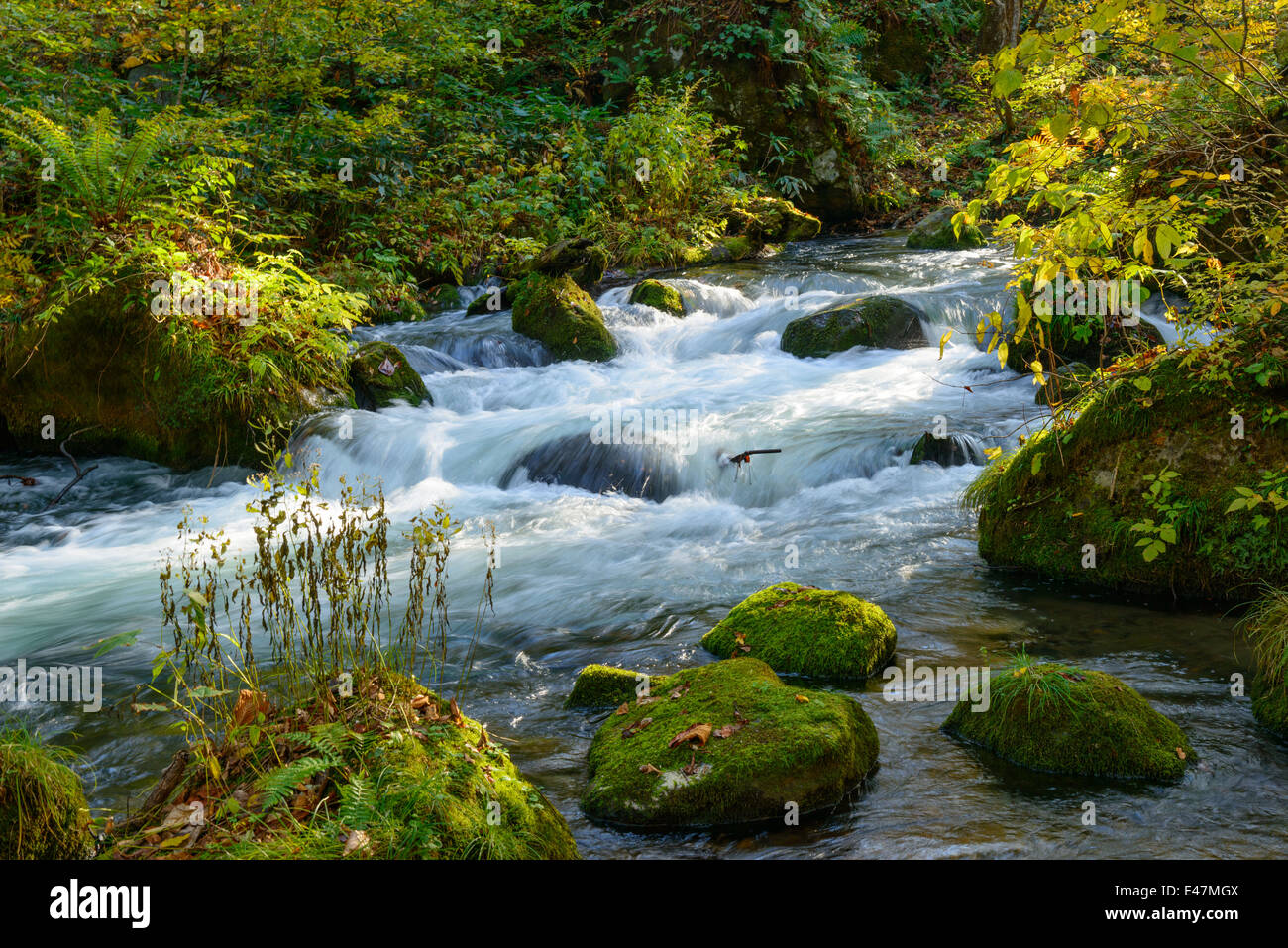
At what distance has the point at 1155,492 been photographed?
243 inches

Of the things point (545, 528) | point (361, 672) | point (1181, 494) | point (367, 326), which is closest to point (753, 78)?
point (367, 326)

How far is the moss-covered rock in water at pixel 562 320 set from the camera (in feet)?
43.7

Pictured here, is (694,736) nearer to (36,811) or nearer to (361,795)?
(361,795)

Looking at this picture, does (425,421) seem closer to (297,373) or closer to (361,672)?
(297,373)

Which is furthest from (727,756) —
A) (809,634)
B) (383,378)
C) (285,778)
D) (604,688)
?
(383,378)

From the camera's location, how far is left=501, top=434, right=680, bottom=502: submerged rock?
952 centimetres

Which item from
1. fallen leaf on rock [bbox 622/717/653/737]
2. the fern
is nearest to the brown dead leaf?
the fern

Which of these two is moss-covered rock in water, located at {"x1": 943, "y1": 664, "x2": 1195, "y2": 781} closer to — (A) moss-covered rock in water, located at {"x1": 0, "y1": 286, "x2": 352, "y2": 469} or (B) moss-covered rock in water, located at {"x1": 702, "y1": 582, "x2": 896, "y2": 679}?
(B) moss-covered rock in water, located at {"x1": 702, "y1": 582, "x2": 896, "y2": 679}

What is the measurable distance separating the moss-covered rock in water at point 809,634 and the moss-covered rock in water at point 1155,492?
5.71 feet

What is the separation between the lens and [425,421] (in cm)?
1123

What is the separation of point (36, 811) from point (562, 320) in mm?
10752

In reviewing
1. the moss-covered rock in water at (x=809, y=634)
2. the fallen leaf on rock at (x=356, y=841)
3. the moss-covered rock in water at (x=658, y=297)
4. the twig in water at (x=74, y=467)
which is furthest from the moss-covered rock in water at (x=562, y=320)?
the fallen leaf on rock at (x=356, y=841)

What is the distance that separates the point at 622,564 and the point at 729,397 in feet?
14.1
